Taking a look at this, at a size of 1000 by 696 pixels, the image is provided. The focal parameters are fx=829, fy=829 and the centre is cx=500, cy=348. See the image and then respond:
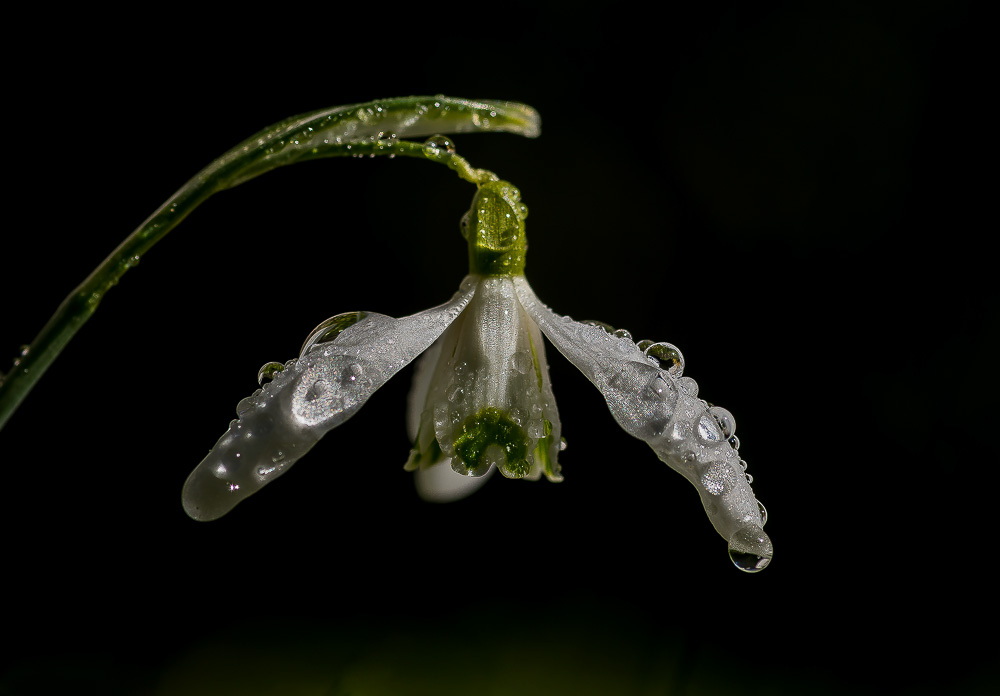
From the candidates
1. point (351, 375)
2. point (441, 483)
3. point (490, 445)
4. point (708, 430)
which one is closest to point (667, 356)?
point (708, 430)

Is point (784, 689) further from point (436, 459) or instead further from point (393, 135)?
point (393, 135)

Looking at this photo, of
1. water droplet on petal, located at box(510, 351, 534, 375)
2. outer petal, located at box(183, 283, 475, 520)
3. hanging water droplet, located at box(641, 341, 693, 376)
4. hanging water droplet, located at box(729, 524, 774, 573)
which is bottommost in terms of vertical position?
outer petal, located at box(183, 283, 475, 520)

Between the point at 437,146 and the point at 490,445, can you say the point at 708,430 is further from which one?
the point at 437,146

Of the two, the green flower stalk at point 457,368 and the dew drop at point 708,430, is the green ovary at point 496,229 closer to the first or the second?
the green flower stalk at point 457,368

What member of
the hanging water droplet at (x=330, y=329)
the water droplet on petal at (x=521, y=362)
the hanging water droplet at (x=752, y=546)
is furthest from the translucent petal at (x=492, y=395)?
the hanging water droplet at (x=752, y=546)

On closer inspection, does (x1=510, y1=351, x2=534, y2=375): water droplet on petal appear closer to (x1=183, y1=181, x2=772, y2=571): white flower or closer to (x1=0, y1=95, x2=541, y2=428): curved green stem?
(x1=183, y1=181, x2=772, y2=571): white flower

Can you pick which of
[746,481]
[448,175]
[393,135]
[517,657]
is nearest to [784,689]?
[517,657]

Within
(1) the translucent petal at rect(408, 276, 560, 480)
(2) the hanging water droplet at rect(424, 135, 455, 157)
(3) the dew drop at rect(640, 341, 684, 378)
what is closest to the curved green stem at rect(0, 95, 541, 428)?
(2) the hanging water droplet at rect(424, 135, 455, 157)
